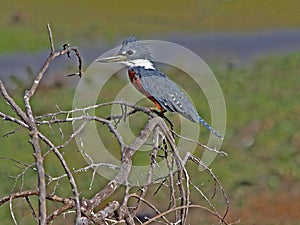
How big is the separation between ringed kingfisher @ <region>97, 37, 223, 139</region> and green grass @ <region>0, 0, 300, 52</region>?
1304 cm

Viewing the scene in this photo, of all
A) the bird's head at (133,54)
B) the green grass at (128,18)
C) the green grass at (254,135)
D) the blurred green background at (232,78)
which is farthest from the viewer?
the green grass at (128,18)

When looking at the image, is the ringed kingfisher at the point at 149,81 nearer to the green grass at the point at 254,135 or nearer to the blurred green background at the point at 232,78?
the blurred green background at the point at 232,78

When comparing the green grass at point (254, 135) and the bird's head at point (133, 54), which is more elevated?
the bird's head at point (133, 54)

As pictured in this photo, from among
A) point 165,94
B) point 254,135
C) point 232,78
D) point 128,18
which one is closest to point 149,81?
point 165,94

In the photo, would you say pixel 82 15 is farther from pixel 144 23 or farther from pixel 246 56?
pixel 246 56

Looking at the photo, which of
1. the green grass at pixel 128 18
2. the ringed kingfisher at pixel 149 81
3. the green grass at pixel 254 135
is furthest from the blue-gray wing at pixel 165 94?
the green grass at pixel 128 18

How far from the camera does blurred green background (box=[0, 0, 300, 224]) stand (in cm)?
754

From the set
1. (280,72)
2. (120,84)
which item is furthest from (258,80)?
(120,84)

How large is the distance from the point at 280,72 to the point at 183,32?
563cm

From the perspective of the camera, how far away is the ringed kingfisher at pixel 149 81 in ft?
10.2

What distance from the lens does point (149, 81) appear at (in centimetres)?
312

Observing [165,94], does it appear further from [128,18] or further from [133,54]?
[128,18]

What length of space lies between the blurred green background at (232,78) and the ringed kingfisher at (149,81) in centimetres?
87

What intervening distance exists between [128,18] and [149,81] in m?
15.7
